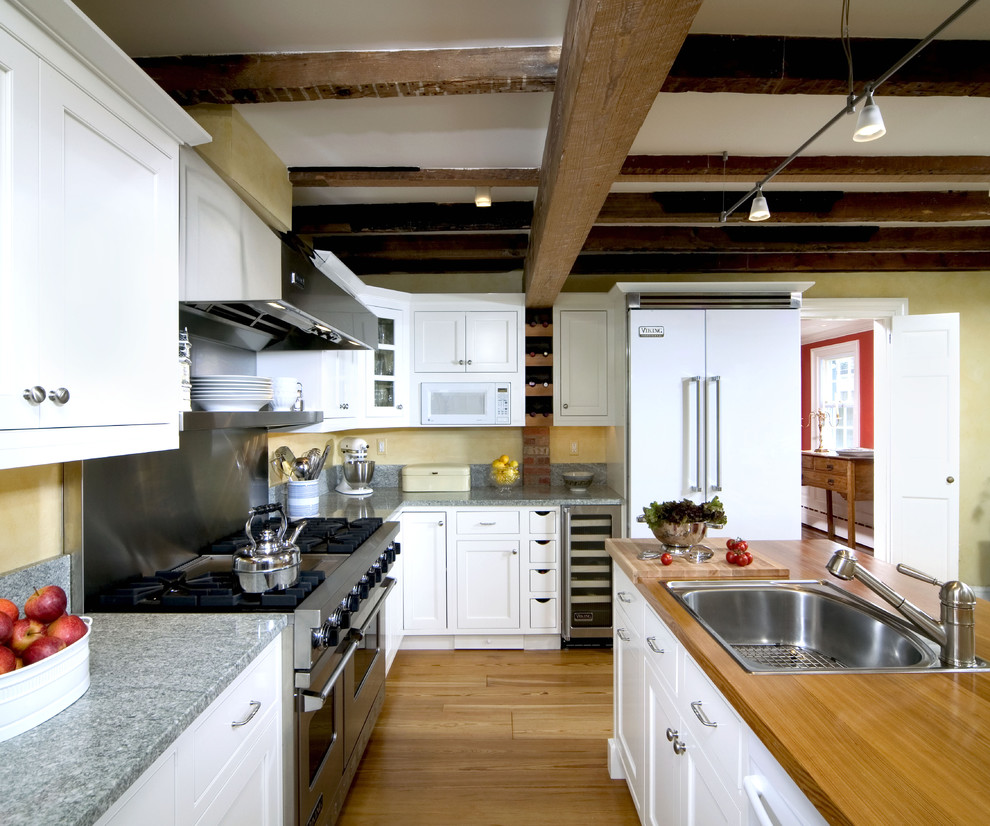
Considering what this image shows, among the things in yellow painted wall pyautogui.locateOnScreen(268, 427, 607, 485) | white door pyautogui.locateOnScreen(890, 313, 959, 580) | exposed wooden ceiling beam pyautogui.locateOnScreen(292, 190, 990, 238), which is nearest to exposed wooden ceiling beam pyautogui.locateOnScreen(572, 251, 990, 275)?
white door pyautogui.locateOnScreen(890, 313, 959, 580)

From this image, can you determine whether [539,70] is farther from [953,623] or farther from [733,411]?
[733,411]

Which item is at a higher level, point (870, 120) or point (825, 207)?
point (825, 207)

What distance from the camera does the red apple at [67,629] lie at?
1.00m

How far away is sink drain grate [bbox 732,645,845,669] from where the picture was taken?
1523mm

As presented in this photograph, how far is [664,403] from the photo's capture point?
3318 mm

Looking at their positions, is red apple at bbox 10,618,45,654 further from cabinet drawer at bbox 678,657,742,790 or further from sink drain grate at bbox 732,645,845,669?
sink drain grate at bbox 732,645,845,669

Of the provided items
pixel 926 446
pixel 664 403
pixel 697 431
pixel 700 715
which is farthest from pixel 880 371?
pixel 700 715

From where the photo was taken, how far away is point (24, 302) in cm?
89

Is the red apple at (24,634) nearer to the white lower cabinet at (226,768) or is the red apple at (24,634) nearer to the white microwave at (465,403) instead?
the white lower cabinet at (226,768)

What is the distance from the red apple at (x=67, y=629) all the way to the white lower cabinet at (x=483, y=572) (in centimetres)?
238

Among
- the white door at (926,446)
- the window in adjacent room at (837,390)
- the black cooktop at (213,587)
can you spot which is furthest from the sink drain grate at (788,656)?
Result: the window in adjacent room at (837,390)

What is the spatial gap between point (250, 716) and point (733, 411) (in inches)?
117

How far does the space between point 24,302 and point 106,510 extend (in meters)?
0.89

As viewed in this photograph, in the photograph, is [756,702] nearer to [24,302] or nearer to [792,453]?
[24,302]
